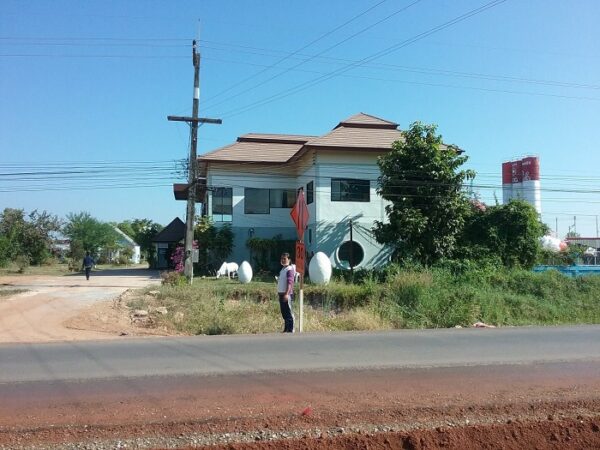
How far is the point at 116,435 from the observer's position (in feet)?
17.0

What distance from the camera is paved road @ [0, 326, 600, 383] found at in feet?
26.8

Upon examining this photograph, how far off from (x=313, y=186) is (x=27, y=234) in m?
30.1

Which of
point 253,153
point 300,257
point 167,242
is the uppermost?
point 253,153

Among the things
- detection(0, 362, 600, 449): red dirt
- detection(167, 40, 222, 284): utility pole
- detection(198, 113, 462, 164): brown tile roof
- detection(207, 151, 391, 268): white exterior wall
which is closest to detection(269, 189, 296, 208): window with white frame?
detection(198, 113, 462, 164): brown tile roof

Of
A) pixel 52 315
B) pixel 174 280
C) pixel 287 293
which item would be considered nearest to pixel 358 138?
pixel 174 280

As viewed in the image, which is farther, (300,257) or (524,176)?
(524,176)

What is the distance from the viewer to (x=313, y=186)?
3078 cm

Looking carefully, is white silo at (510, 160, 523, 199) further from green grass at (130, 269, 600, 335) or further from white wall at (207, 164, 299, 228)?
green grass at (130, 269, 600, 335)

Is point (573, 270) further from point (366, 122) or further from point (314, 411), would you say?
point (314, 411)

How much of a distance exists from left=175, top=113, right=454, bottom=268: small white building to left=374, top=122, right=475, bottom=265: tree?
12.3 ft

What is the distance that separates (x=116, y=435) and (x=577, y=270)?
2722cm

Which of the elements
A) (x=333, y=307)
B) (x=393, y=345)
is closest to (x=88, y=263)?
(x=333, y=307)

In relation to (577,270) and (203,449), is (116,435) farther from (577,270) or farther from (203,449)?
(577,270)

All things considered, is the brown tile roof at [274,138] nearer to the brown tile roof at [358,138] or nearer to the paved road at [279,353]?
the brown tile roof at [358,138]
